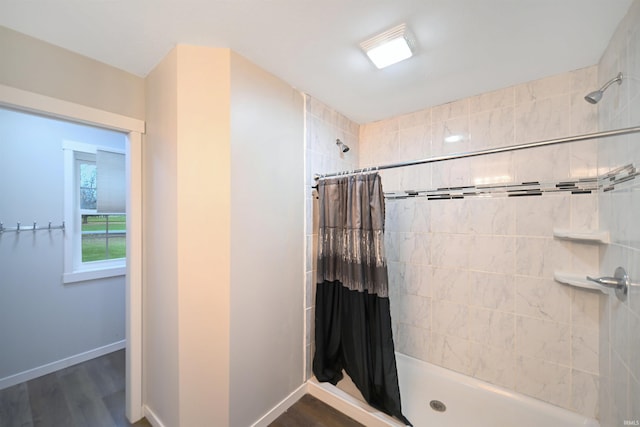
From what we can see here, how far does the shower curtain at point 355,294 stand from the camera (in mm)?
1517

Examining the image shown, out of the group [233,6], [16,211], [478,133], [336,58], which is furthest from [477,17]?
[16,211]

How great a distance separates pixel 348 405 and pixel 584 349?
1551 mm

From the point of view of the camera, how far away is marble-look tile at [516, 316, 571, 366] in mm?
1471

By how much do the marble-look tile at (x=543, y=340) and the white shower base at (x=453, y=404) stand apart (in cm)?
31

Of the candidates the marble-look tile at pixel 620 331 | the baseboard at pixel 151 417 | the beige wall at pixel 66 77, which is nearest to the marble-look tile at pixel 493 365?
the marble-look tile at pixel 620 331

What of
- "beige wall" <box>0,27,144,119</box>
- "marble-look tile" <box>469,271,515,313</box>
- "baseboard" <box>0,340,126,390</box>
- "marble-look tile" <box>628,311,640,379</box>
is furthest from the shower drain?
"baseboard" <box>0,340,126,390</box>

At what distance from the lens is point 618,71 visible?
1.19m

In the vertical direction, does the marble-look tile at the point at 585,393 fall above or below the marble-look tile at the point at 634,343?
below

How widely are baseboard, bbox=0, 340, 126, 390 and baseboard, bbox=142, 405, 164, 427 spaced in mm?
1301

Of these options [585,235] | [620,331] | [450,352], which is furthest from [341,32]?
[450,352]

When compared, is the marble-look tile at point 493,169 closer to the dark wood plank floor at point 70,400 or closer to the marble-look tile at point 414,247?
the marble-look tile at point 414,247

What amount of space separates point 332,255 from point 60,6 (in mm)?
1986

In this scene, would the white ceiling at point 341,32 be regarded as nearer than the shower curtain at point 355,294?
Yes

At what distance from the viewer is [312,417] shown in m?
1.58
